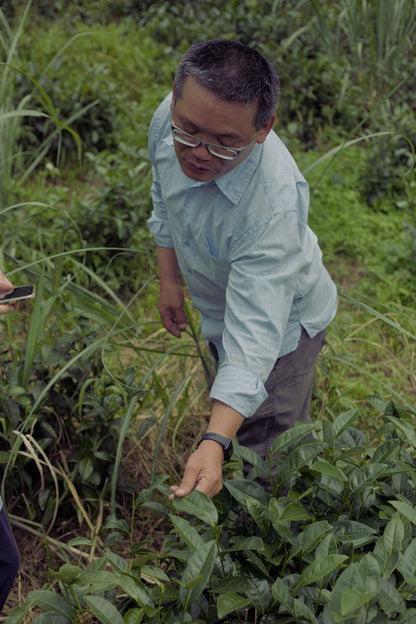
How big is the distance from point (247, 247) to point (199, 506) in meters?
0.61

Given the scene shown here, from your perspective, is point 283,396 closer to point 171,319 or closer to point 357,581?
point 171,319

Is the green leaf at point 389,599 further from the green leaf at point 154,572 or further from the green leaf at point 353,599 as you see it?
the green leaf at point 154,572

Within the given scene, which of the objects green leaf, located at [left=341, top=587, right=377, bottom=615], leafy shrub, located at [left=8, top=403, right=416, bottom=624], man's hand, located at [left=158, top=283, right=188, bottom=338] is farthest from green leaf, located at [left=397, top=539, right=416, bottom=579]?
man's hand, located at [left=158, top=283, right=188, bottom=338]

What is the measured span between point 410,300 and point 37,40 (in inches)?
116

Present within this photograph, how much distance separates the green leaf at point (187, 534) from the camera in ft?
3.29

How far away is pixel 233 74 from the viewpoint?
1.28m

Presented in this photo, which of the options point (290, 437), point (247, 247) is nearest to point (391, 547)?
point (290, 437)

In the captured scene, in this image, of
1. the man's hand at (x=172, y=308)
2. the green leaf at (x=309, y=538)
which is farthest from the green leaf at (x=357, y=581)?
the man's hand at (x=172, y=308)

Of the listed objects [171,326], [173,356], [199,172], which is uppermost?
[199,172]

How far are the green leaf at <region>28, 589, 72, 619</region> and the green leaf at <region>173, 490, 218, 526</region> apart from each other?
0.77 ft

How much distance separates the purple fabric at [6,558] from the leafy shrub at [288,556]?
307 mm

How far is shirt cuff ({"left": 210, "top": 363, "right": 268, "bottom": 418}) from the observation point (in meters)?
1.33

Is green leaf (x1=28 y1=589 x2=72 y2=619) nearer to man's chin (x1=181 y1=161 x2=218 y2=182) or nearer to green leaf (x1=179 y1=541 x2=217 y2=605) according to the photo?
green leaf (x1=179 y1=541 x2=217 y2=605)

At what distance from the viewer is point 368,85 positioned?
4.03 metres
